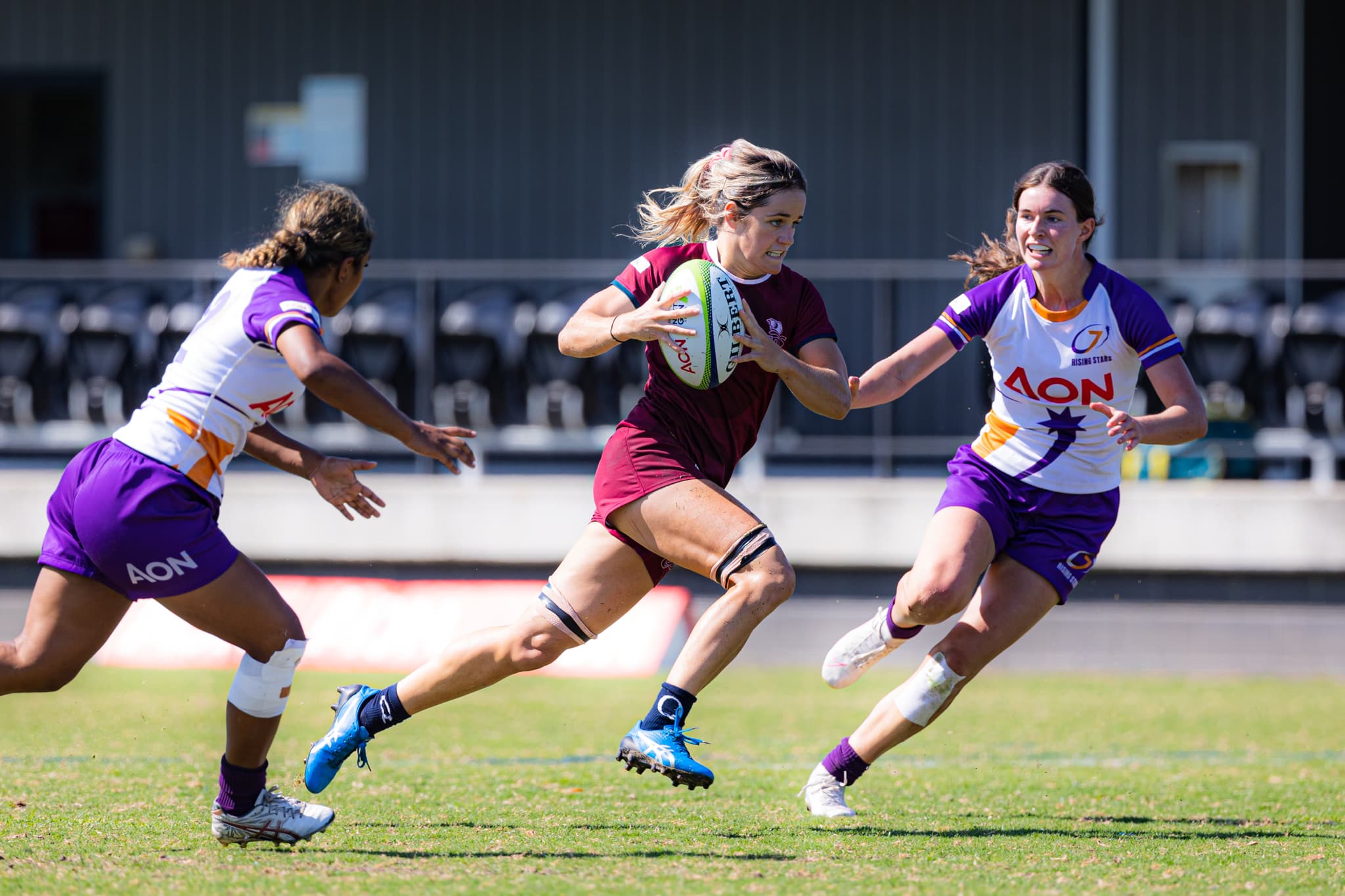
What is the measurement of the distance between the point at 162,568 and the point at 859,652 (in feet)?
7.39

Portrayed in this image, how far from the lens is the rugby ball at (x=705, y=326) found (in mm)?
4641

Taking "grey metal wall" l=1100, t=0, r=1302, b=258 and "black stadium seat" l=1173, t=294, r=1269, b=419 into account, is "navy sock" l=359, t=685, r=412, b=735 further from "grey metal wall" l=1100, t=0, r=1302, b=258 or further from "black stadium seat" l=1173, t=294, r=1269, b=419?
"grey metal wall" l=1100, t=0, r=1302, b=258

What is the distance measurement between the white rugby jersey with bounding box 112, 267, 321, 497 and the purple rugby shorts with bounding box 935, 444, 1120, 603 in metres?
2.19

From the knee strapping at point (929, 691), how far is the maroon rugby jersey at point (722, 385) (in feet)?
2.91

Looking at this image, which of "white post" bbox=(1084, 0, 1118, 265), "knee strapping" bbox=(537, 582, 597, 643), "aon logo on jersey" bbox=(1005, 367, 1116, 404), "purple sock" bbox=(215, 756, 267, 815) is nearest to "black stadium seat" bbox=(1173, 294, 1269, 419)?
"white post" bbox=(1084, 0, 1118, 265)

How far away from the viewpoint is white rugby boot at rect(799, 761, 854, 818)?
5121 millimetres

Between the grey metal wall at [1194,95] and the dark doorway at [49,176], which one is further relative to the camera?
the dark doorway at [49,176]

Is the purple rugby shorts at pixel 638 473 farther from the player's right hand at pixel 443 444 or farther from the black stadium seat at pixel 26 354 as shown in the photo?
the black stadium seat at pixel 26 354

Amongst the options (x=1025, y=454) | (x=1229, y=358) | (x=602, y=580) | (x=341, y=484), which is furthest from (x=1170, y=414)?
(x=1229, y=358)

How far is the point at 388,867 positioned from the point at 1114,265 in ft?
26.4

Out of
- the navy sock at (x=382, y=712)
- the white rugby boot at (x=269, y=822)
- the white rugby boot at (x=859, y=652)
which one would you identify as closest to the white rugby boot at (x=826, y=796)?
the white rugby boot at (x=859, y=652)

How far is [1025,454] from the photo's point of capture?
17.0 ft

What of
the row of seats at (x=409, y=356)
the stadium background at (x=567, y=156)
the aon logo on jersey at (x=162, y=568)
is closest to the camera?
the aon logo on jersey at (x=162, y=568)

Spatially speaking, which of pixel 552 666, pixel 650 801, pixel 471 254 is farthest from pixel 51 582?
pixel 471 254
